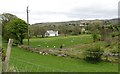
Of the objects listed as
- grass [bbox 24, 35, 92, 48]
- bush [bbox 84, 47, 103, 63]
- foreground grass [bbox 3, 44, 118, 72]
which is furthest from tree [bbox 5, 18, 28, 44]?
bush [bbox 84, 47, 103, 63]

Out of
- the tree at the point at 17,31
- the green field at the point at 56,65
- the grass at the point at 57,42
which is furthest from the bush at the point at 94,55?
the tree at the point at 17,31

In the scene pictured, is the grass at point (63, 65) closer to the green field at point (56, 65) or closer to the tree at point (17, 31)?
the green field at point (56, 65)

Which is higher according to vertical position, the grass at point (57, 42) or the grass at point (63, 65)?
the grass at point (57, 42)

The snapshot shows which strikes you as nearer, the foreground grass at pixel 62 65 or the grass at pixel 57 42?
the foreground grass at pixel 62 65

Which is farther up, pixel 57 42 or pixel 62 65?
pixel 57 42

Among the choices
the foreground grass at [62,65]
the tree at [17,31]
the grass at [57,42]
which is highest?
the tree at [17,31]

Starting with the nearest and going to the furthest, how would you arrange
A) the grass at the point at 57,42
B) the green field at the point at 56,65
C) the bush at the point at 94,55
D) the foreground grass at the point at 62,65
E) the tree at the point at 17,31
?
the green field at the point at 56,65 → the foreground grass at the point at 62,65 → the bush at the point at 94,55 → the grass at the point at 57,42 → the tree at the point at 17,31

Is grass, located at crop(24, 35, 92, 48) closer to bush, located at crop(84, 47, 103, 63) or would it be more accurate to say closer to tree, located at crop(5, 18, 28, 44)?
tree, located at crop(5, 18, 28, 44)

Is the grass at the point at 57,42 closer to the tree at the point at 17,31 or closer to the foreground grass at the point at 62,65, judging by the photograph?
the tree at the point at 17,31

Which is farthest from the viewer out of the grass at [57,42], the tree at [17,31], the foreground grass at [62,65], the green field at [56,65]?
the tree at [17,31]

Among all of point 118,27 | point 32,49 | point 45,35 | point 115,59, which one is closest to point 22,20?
point 32,49

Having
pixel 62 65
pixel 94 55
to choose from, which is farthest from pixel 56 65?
pixel 94 55

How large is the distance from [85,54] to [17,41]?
1637 centimetres

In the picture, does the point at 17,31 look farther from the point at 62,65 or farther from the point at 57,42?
the point at 62,65
